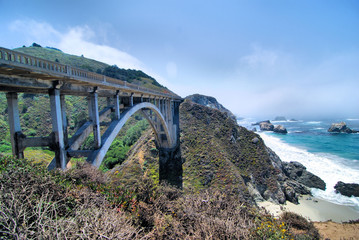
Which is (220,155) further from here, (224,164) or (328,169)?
(328,169)

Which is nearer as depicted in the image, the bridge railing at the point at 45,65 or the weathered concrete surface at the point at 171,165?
the bridge railing at the point at 45,65

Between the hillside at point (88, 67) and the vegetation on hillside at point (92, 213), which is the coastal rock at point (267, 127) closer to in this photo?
the hillside at point (88, 67)

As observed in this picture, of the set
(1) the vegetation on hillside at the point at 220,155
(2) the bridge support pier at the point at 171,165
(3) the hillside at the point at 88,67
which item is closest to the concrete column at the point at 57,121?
(2) the bridge support pier at the point at 171,165

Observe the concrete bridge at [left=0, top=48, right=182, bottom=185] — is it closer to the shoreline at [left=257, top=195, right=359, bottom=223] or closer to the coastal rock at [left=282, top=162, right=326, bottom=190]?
the shoreline at [left=257, top=195, right=359, bottom=223]

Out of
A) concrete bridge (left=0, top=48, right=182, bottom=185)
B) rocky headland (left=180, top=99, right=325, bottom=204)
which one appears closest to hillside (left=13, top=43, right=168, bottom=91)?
rocky headland (left=180, top=99, right=325, bottom=204)

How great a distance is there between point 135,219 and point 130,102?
27.6 feet

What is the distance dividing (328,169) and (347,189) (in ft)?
26.2

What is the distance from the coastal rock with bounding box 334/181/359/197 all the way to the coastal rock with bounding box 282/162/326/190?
61.9 inches

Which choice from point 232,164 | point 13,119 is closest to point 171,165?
point 232,164

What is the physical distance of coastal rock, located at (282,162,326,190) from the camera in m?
24.2

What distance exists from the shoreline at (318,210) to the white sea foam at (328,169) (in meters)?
1.76

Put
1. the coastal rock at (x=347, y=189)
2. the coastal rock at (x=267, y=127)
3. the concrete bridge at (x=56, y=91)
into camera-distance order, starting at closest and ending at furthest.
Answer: the concrete bridge at (x=56, y=91)
the coastal rock at (x=347, y=189)
the coastal rock at (x=267, y=127)

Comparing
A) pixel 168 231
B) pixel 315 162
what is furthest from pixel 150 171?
pixel 315 162

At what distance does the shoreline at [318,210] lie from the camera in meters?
17.0
